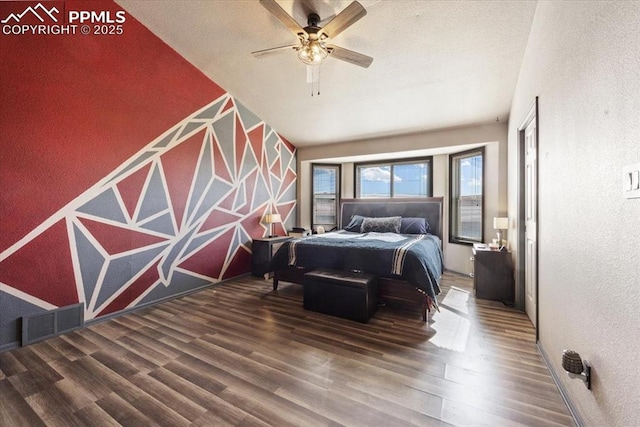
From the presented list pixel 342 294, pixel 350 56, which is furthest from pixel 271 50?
pixel 342 294

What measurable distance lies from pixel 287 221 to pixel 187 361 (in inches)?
151

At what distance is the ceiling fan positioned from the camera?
216 cm

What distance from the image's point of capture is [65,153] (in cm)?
262

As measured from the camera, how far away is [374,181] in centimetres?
593

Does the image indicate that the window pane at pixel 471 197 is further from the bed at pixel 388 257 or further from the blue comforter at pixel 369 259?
the blue comforter at pixel 369 259

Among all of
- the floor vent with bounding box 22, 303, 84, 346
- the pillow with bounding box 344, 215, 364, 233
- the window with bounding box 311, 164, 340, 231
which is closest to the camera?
the floor vent with bounding box 22, 303, 84, 346

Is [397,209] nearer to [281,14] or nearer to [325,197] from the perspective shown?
[325,197]

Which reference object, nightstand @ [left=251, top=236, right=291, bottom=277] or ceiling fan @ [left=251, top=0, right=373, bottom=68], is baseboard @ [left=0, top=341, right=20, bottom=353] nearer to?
nightstand @ [left=251, top=236, right=291, bottom=277]

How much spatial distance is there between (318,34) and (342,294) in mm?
2544

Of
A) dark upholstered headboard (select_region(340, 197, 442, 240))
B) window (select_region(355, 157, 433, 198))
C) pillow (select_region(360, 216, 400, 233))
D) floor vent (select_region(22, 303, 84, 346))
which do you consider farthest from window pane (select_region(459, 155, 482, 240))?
floor vent (select_region(22, 303, 84, 346))

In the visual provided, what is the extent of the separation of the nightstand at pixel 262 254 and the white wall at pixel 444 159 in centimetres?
154

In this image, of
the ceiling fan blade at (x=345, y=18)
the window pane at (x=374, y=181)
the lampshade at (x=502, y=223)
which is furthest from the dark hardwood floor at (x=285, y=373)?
the window pane at (x=374, y=181)

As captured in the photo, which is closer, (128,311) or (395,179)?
(128,311)

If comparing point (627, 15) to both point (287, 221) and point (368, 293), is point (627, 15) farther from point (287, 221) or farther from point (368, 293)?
point (287, 221)
